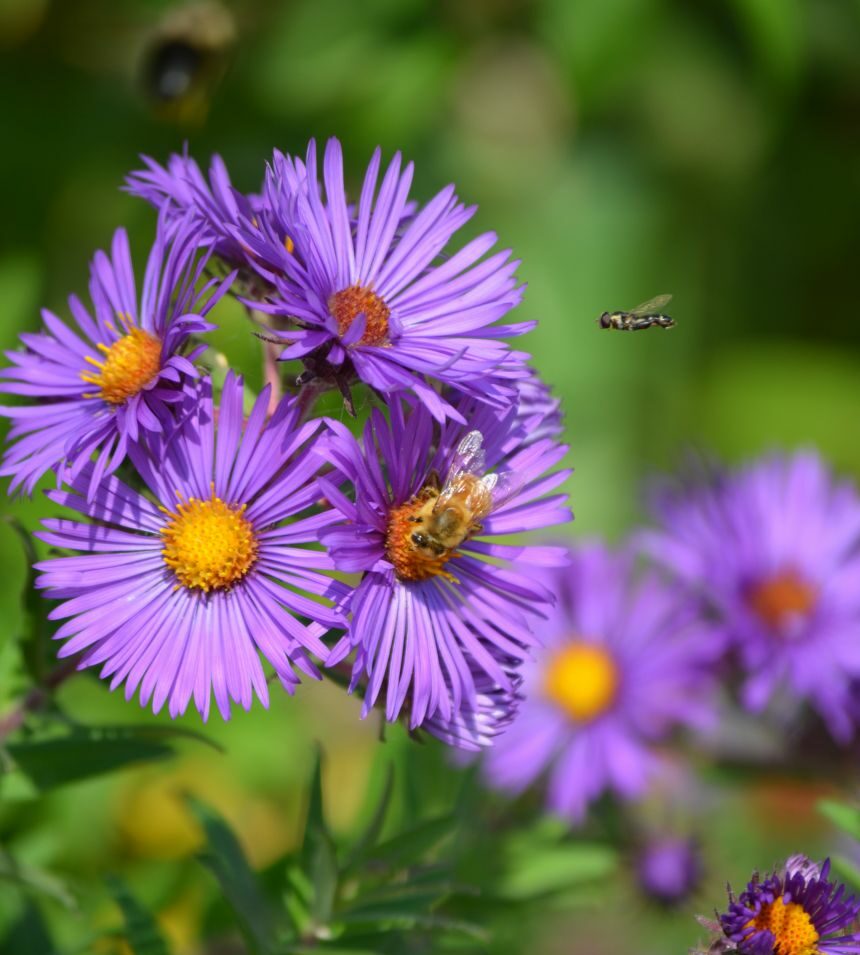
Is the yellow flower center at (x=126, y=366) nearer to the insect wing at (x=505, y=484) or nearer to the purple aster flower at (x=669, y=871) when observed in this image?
the insect wing at (x=505, y=484)

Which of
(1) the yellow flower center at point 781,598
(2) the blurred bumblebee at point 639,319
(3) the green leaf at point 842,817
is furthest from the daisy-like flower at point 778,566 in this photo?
(2) the blurred bumblebee at point 639,319

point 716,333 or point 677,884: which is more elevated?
point 716,333

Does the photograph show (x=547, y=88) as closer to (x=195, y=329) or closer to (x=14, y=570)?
(x=14, y=570)

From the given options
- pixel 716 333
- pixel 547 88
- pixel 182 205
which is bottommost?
pixel 182 205

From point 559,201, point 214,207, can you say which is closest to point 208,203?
point 214,207

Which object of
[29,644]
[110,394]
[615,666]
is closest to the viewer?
[110,394]

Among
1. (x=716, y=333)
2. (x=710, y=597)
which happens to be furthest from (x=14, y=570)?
(x=716, y=333)

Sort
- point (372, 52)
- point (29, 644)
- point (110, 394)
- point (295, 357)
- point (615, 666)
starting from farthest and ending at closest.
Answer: point (372, 52) < point (615, 666) < point (29, 644) < point (110, 394) < point (295, 357)
